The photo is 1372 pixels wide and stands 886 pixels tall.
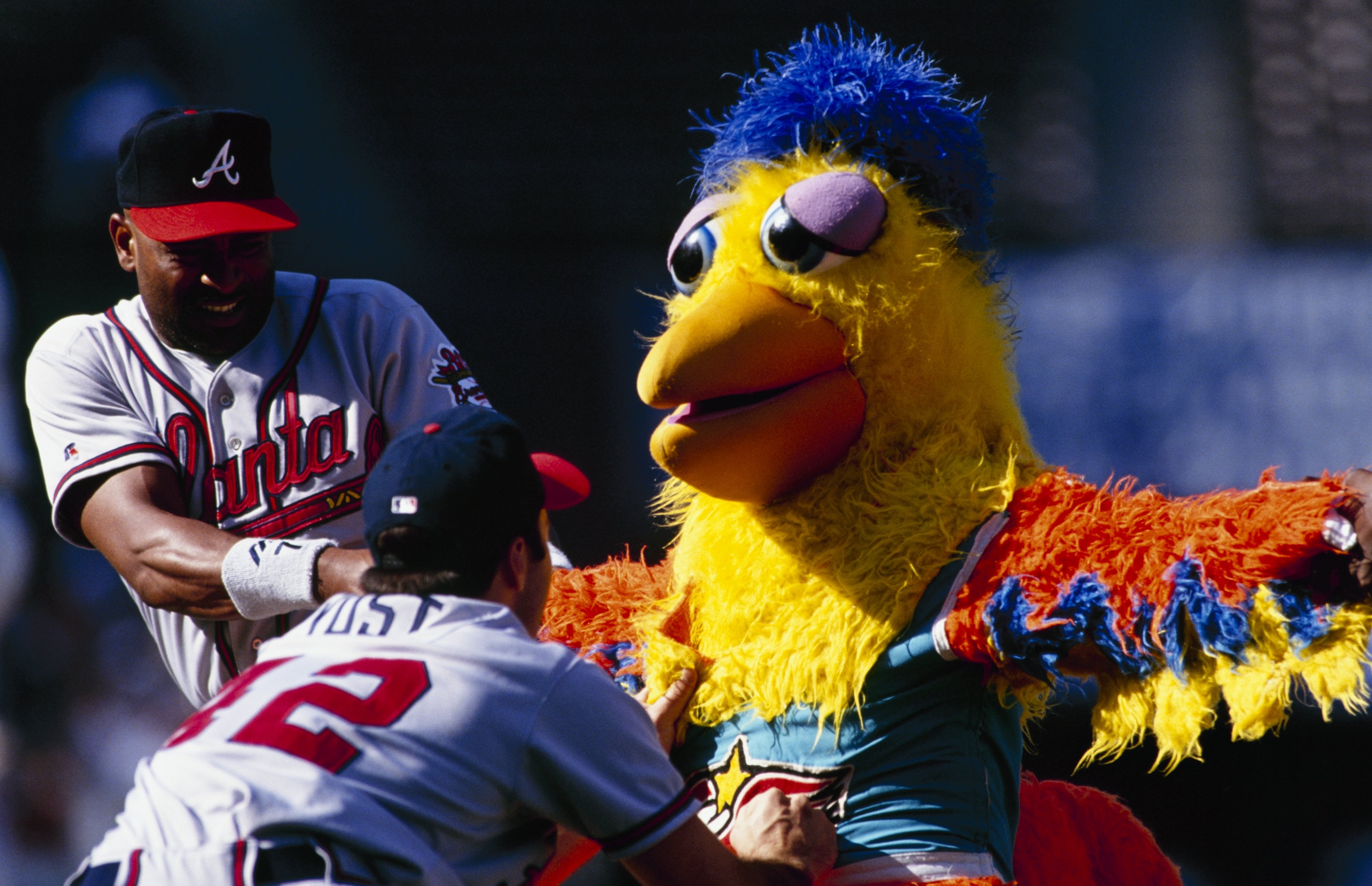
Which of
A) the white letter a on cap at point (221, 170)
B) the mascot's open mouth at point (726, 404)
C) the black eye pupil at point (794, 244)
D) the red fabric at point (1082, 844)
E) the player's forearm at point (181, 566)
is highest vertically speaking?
the white letter a on cap at point (221, 170)

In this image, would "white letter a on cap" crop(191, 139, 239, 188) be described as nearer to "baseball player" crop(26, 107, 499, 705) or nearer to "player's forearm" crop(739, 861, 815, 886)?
"baseball player" crop(26, 107, 499, 705)

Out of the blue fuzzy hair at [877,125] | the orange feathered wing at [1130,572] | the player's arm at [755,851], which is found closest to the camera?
the player's arm at [755,851]

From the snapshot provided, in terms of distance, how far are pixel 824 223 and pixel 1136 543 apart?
0.64 m

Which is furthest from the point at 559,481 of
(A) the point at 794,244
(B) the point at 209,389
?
(B) the point at 209,389

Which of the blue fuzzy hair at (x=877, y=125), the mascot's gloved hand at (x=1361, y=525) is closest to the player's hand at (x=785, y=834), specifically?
the mascot's gloved hand at (x=1361, y=525)

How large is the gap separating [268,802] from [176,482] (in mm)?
866

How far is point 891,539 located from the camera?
6.27ft

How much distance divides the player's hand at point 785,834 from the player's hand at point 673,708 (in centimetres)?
27

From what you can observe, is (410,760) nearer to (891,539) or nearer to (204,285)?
(891,539)

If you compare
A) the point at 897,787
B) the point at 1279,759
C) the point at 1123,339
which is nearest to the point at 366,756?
the point at 897,787

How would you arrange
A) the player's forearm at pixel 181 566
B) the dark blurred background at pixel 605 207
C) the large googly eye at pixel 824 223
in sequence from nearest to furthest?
the player's forearm at pixel 181 566, the large googly eye at pixel 824 223, the dark blurred background at pixel 605 207

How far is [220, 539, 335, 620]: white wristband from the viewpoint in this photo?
1793mm

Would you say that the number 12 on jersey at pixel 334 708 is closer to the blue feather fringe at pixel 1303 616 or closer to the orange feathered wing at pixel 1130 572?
the orange feathered wing at pixel 1130 572

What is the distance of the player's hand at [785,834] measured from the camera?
1662 mm
